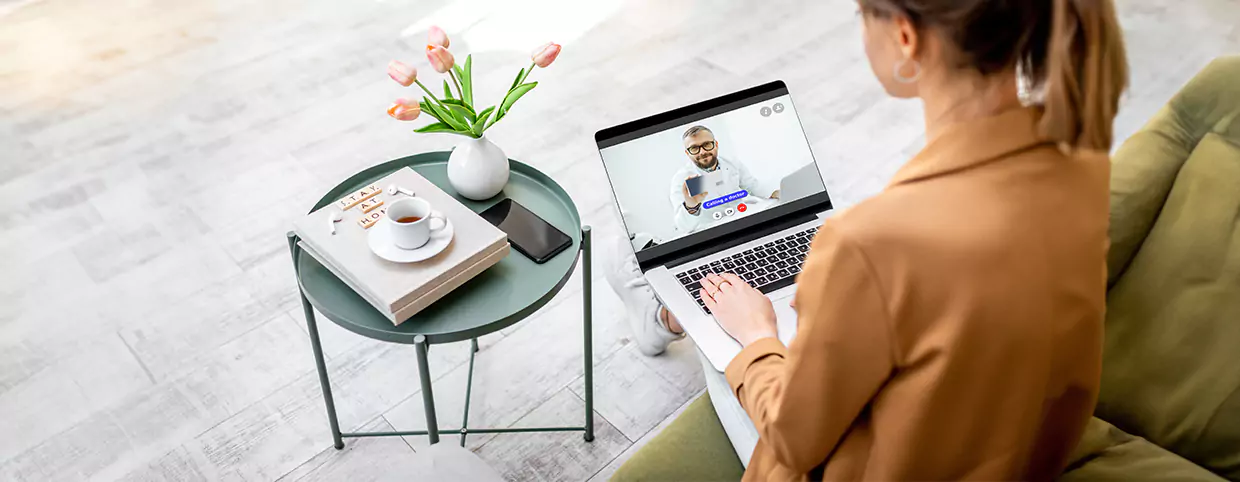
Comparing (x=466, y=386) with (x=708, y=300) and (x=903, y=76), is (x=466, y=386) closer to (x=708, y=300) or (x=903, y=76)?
(x=708, y=300)

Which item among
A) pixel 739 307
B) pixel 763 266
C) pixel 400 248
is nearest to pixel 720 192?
pixel 763 266

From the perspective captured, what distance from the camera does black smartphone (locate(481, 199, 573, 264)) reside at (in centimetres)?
162

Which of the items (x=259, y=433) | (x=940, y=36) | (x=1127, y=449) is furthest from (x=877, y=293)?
(x=259, y=433)

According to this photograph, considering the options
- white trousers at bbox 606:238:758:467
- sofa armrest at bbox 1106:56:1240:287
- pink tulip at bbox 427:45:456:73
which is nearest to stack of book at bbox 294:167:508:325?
pink tulip at bbox 427:45:456:73

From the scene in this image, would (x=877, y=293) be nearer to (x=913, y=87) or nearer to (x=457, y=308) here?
(x=913, y=87)

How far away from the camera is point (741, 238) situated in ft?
5.23

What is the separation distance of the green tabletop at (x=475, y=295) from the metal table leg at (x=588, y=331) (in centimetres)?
4

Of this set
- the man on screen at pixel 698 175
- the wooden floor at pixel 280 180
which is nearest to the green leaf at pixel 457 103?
the man on screen at pixel 698 175

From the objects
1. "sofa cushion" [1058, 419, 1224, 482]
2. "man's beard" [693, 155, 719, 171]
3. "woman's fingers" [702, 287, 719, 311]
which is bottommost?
"sofa cushion" [1058, 419, 1224, 482]

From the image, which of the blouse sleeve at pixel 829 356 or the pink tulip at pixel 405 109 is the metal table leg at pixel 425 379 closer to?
the pink tulip at pixel 405 109

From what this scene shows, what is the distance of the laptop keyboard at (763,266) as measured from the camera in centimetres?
151

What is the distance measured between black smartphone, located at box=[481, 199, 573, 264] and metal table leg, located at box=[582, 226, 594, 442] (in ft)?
0.19

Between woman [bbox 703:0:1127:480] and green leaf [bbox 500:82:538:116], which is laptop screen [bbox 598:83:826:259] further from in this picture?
woman [bbox 703:0:1127:480]

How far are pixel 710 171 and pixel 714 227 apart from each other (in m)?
0.09
